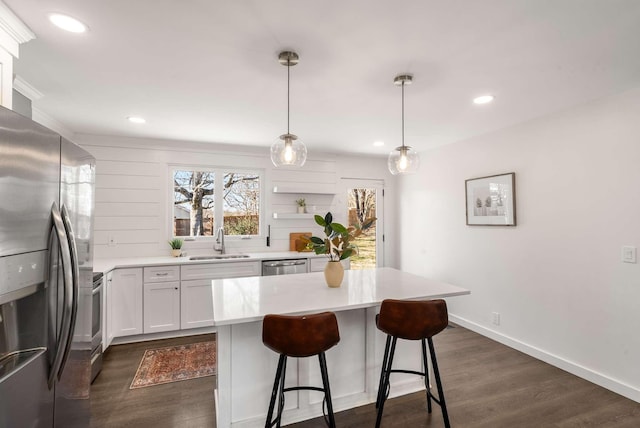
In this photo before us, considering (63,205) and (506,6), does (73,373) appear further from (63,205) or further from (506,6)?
(506,6)

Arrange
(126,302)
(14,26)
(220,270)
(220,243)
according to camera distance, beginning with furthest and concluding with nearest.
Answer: (220,243) < (220,270) < (126,302) < (14,26)

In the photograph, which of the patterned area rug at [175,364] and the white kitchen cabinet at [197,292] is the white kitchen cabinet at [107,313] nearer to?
the patterned area rug at [175,364]

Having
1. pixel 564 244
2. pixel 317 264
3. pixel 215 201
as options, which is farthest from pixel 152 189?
pixel 564 244

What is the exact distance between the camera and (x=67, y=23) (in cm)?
166

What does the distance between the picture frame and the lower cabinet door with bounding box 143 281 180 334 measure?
12.0ft

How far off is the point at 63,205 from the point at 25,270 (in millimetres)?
357

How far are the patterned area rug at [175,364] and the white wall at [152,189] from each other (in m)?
1.32

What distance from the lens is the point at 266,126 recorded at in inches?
139

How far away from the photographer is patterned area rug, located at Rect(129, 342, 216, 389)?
9.02ft

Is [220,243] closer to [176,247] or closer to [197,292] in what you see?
[176,247]

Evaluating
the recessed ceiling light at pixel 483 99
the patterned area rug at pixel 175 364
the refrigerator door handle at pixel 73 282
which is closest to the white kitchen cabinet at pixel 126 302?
the patterned area rug at pixel 175 364

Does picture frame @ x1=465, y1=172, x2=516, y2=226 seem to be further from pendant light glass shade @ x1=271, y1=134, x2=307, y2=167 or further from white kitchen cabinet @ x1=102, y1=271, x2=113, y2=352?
white kitchen cabinet @ x1=102, y1=271, x2=113, y2=352

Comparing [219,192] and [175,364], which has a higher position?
[219,192]

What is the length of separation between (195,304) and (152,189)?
1616 millimetres
